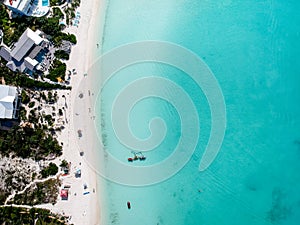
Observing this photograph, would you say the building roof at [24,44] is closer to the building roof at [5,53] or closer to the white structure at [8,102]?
the building roof at [5,53]

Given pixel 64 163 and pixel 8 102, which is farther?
pixel 64 163

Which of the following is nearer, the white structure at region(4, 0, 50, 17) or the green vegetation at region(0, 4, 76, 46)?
the white structure at region(4, 0, 50, 17)

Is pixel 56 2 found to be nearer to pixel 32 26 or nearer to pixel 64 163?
pixel 32 26

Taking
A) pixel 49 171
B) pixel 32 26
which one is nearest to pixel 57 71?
pixel 32 26

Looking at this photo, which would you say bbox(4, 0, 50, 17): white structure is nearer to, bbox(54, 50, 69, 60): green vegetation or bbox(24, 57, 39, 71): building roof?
bbox(54, 50, 69, 60): green vegetation

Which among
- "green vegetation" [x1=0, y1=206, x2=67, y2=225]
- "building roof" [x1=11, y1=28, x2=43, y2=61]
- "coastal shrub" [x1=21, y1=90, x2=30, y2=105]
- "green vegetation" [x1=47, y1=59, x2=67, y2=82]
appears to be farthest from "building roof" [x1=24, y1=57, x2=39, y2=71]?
"green vegetation" [x1=0, y1=206, x2=67, y2=225]

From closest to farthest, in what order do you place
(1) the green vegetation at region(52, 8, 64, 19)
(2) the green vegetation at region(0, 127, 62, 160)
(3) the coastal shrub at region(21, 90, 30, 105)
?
(2) the green vegetation at region(0, 127, 62, 160)
(3) the coastal shrub at region(21, 90, 30, 105)
(1) the green vegetation at region(52, 8, 64, 19)

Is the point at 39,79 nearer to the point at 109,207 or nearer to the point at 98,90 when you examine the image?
the point at 98,90

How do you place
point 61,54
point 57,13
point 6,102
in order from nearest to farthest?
point 6,102
point 61,54
point 57,13
